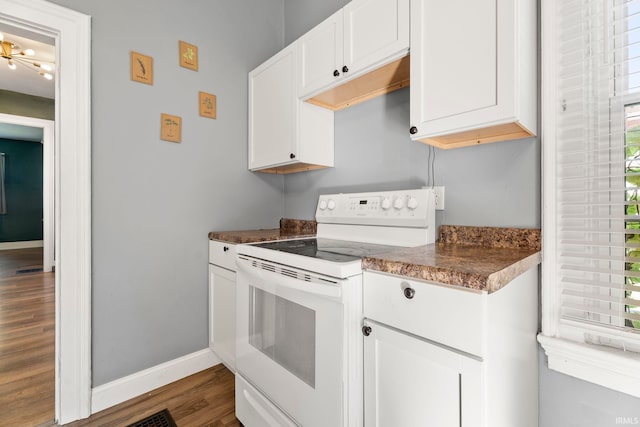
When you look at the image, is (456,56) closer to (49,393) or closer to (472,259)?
(472,259)

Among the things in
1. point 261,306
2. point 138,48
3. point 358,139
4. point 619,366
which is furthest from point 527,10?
point 138,48

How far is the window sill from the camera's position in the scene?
963 mm

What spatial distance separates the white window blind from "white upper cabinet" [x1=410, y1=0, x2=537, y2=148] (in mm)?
129

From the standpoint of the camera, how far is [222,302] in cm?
187

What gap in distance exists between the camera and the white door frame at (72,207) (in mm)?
1491

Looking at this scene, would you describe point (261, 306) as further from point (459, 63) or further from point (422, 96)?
point (459, 63)

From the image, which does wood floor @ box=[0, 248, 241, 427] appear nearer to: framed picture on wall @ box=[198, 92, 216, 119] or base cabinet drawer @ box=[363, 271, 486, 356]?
base cabinet drawer @ box=[363, 271, 486, 356]

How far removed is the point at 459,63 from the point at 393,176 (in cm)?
68

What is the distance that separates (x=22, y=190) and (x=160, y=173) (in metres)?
7.21

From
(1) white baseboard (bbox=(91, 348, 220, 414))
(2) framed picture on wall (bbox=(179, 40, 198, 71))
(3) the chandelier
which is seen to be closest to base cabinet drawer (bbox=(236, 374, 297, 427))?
(1) white baseboard (bbox=(91, 348, 220, 414))

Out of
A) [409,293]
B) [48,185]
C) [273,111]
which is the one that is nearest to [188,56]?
[273,111]

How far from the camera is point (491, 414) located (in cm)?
78

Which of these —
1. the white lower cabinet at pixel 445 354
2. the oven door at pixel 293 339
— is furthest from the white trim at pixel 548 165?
the oven door at pixel 293 339

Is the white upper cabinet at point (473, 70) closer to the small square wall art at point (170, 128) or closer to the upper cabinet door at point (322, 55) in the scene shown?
the upper cabinet door at point (322, 55)
